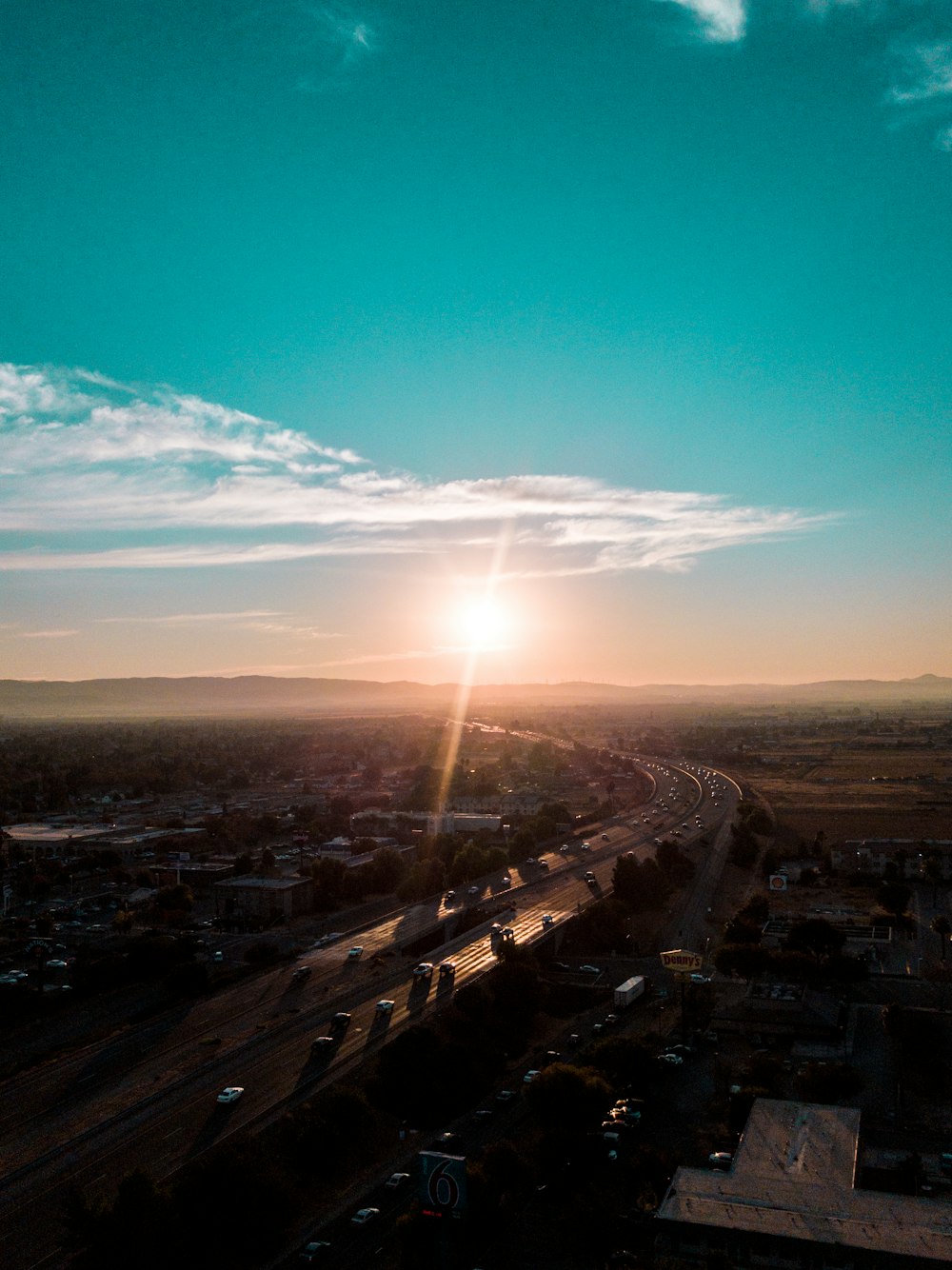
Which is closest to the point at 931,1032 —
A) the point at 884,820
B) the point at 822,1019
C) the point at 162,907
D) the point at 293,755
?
the point at 822,1019

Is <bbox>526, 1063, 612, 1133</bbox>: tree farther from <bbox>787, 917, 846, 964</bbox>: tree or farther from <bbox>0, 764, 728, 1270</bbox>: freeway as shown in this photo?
<bbox>787, 917, 846, 964</bbox>: tree

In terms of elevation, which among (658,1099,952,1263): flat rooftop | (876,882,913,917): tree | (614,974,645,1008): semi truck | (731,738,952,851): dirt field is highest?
(658,1099,952,1263): flat rooftop

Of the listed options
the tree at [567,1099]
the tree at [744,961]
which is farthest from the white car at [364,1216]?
the tree at [744,961]

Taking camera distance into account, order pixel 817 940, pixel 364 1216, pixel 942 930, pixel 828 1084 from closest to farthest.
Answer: pixel 364 1216 < pixel 828 1084 < pixel 817 940 < pixel 942 930

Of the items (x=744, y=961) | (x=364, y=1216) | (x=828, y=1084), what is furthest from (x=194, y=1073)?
(x=744, y=961)

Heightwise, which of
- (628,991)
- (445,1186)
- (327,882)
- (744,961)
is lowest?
(327,882)

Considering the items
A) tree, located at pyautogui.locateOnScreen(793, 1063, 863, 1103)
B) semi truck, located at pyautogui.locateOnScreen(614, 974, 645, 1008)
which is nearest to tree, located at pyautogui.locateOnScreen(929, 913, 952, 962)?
semi truck, located at pyautogui.locateOnScreen(614, 974, 645, 1008)

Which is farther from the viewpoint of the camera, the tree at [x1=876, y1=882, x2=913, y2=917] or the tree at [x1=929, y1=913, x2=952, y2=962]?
the tree at [x1=876, y1=882, x2=913, y2=917]

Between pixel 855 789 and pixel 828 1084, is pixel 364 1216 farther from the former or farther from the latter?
pixel 855 789
